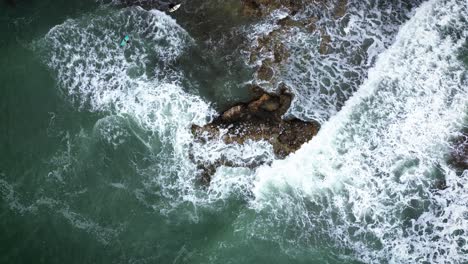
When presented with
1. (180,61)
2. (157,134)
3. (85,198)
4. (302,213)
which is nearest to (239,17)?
(180,61)

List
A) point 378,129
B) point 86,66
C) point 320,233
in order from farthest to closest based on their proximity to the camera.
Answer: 1. point 86,66
2. point 378,129
3. point 320,233

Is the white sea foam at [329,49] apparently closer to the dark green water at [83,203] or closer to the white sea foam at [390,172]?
the white sea foam at [390,172]

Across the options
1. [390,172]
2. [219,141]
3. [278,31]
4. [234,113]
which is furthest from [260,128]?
[390,172]

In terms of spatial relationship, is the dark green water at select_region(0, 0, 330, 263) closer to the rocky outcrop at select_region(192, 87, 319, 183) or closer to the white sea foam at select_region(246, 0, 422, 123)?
the rocky outcrop at select_region(192, 87, 319, 183)

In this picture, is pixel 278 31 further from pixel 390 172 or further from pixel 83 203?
pixel 83 203

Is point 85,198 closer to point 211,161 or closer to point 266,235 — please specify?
point 211,161

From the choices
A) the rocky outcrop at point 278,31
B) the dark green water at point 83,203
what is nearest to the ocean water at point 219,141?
the dark green water at point 83,203
